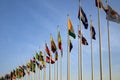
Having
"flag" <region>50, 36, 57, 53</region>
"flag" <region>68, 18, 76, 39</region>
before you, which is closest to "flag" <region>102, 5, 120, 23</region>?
"flag" <region>68, 18, 76, 39</region>

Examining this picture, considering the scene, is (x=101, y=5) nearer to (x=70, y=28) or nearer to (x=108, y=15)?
(x=108, y=15)

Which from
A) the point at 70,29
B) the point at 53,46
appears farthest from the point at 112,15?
the point at 53,46

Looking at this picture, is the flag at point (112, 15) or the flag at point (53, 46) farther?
the flag at point (53, 46)

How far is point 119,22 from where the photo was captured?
2442 cm

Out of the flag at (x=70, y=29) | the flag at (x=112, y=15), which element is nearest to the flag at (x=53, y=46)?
the flag at (x=70, y=29)

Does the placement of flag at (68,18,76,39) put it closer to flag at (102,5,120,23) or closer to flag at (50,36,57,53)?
flag at (102,5,120,23)

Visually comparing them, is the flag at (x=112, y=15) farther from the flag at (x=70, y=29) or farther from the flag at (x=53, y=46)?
the flag at (x=53, y=46)

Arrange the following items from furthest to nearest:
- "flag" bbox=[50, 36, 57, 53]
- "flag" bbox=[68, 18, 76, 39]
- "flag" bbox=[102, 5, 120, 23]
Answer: "flag" bbox=[50, 36, 57, 53]
"flag" bbox=[68, 18, 76, 39]
"flag" bbox=[102, 5, 120, 23]

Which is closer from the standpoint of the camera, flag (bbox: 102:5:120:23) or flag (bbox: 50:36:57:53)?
flag (bbox: 102:5:120:23)

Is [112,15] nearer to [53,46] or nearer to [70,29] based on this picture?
[70,29]

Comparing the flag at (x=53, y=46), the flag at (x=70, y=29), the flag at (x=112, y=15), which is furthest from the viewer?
the flag at (x=53, y=46)

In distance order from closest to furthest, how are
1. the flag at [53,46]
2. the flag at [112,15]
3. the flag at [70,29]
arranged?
the flag at [112,15], the flag at [70,29], the flag at [53,46]

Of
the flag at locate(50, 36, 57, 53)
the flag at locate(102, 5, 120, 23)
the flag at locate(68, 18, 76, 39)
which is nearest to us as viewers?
the flag at locate(102, 5, 120, 23)

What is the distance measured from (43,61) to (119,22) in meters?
29.8
